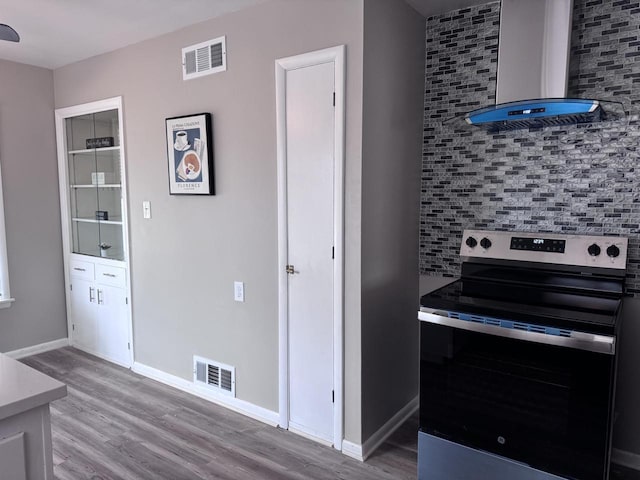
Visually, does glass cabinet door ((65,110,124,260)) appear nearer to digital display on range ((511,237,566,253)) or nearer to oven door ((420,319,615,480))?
oven door ((420,319,615,480))

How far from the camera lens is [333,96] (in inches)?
90.7

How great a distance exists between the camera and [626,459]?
227 cm

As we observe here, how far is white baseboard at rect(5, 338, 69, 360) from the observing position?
151 inches

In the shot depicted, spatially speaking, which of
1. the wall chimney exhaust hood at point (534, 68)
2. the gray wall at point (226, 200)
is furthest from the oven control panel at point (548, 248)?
the gray wall at point (226, 200)

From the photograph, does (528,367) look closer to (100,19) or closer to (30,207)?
(100,19)

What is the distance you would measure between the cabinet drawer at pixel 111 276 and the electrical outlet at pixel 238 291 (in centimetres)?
122

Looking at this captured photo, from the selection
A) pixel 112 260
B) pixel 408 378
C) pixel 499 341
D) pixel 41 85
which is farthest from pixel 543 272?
pixel 41 85

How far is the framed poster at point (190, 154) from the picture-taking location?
288 centimetres

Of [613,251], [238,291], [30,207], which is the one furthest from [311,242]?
[30,207]

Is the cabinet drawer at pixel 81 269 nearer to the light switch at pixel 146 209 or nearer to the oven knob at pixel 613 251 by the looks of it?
the light switch at pixel 146 209

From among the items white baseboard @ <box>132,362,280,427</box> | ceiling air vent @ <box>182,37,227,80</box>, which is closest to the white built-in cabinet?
white baseboard @ <box>132,362,280,427</box>

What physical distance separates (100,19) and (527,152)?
265 cm

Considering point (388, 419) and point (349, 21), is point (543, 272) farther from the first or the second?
point (349, 21)

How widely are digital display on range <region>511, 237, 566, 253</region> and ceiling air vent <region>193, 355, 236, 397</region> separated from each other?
1.87 meters
